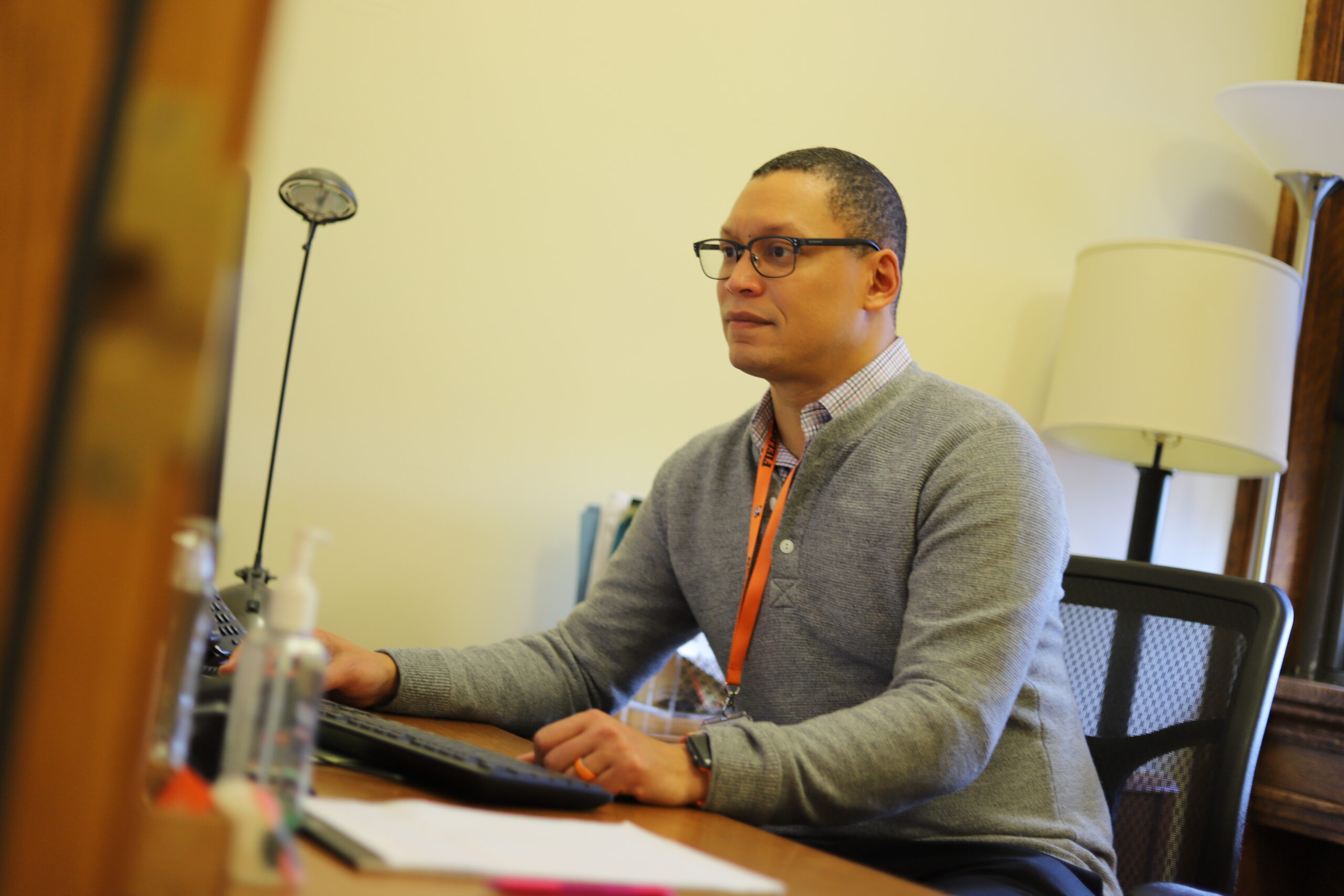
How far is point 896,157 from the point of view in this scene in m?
2.49

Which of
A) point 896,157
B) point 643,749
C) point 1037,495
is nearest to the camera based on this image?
point 643,749

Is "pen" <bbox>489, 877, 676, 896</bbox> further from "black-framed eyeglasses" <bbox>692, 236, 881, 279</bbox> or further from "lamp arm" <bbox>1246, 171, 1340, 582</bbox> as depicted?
"lamp arm" <bbox>1246, 171, 1340, 582</bbox>

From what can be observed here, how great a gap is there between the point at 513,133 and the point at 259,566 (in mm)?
924

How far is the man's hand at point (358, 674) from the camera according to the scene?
1.17 metres

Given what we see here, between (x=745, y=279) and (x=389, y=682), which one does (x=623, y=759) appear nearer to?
(x=389, y=682)

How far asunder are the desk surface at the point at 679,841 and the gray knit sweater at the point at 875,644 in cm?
8

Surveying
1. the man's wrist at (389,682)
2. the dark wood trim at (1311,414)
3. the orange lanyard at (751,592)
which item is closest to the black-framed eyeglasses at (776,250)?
the orange lanyard at (751,592)

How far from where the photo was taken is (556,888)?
563 mm

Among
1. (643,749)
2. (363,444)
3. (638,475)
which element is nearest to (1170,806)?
(643,749)

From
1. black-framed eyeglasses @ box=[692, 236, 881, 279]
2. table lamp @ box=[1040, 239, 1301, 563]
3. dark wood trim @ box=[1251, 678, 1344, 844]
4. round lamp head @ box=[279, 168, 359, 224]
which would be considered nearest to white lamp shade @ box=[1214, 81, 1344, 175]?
table lamp @ box=[1040, 239, 1301, 563]

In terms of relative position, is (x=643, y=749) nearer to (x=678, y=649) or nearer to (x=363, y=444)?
(x=678, y=649)

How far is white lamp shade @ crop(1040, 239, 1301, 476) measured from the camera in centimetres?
226

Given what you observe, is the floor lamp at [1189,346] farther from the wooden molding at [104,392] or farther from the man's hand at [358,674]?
the wooden molding at [104,392]

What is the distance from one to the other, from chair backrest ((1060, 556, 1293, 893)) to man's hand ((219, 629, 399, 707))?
0.86m
